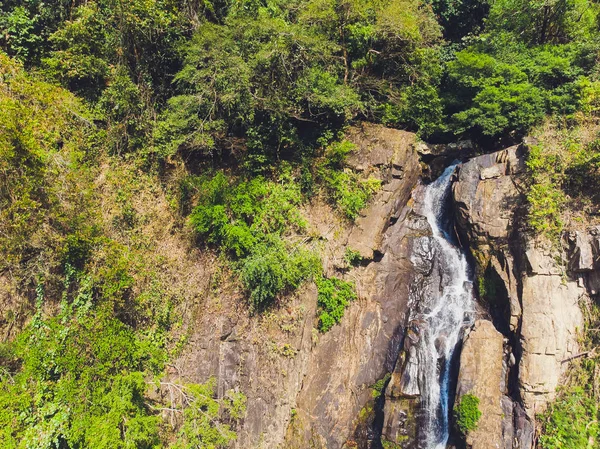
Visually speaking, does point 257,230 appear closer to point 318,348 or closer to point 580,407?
point 318,348

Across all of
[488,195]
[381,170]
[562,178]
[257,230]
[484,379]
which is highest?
[381,170]

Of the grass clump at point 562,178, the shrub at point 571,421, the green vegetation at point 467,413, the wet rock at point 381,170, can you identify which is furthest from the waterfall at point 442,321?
the grass clump at point 562,178

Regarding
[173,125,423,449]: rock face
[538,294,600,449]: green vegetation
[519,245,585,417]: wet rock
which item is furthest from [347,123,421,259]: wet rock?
[538,294,600,449]: green vegetation

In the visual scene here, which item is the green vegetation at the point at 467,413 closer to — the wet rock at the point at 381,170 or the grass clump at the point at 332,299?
the grass clump at the point at 332,299

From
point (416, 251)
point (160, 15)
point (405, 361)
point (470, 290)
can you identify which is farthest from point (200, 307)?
point (160, 15)

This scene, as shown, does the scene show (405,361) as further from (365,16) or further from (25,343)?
(365,16)

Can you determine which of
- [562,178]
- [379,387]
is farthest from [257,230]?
[562,178]
